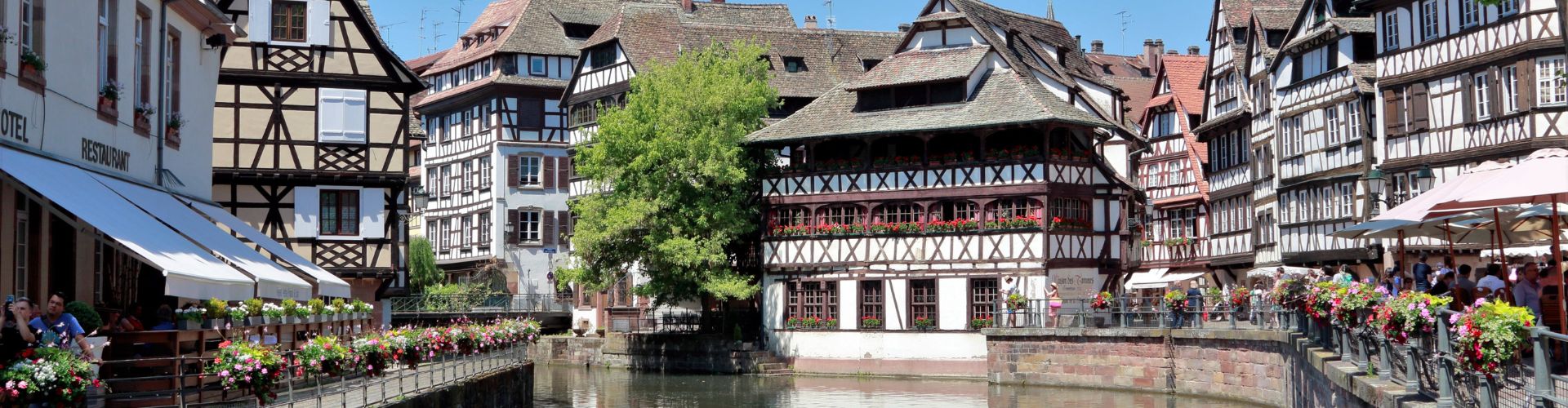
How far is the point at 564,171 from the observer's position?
67688mm

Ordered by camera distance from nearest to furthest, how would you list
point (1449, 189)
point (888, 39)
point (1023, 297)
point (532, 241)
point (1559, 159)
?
1. point (1559, 159)
2. point (1449, 189)
3. point (1023, 297)
4. point (888, 39)
5. point (532, 241)

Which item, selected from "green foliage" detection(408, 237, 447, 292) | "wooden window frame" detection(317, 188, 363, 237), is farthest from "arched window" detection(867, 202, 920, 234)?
"green foliage" detection(408, 237, 447, 292)

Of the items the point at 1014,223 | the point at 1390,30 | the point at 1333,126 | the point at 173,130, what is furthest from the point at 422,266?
the point at 173,130

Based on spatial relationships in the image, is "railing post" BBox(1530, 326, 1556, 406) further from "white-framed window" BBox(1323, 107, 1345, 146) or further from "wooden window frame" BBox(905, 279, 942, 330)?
"wooden window frame" BBox(905, 279, 942, 330)

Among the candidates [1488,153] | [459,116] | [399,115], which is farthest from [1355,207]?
[459,116]

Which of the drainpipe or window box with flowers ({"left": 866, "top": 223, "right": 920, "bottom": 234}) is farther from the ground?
the drainpipe

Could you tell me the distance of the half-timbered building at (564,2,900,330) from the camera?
59125 mm

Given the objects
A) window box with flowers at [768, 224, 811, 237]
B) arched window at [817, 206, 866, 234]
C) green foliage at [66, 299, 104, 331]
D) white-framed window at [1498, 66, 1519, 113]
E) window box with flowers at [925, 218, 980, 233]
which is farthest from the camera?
window box with flowers at [768, 224, 811, 237]

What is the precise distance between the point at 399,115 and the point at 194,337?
22.8 metres

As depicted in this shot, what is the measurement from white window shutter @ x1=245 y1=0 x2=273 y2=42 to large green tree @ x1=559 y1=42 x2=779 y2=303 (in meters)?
12.1

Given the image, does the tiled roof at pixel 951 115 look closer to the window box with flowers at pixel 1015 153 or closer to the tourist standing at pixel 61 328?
the window box with flowers at pixel 1015 153

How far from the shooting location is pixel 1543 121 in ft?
116

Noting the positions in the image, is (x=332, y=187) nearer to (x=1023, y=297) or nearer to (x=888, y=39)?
(x=1023, y=297)

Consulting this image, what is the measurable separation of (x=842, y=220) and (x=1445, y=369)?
113 ft
